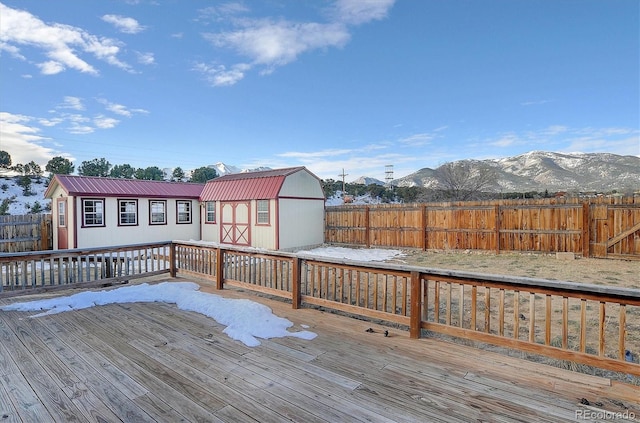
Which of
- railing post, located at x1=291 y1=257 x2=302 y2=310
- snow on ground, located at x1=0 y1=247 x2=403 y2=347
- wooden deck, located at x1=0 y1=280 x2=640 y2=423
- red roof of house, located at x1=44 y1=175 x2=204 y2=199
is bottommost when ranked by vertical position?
snow on ground, located at x1=0 y1=247 x2=403 y2=347

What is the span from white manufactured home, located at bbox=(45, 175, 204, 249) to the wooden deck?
31.2 ft

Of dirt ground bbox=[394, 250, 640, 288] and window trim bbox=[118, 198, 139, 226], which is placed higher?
window trim bbox=[118, 198, 139, 226]

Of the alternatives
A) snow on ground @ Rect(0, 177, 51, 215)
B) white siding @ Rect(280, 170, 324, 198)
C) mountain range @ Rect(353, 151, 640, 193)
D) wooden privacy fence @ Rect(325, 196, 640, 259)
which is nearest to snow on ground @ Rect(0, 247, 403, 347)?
white siding @ Rect(280, 170, 324, 198)

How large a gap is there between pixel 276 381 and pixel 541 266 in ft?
28.3

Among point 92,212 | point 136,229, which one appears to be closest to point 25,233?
point 92,212

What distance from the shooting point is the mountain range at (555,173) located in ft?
93.2

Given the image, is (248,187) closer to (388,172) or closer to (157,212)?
(157,212)

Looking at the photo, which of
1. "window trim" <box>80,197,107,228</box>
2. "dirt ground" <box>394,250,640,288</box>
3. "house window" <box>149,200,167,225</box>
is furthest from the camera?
"house window" <box>149,200,167,225</box>

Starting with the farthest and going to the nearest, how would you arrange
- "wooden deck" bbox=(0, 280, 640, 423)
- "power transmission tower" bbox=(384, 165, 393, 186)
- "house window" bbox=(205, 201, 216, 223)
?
"power transmission tower" bbox=(384, 165, 393, 186) → "house window" bbox=(205, 201, 216, 223) → "wooden deck" bbox=(0, 280, 640, 423)

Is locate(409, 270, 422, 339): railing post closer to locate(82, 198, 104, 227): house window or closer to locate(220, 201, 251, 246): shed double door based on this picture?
locate(220, 201, 251, 246): shed double door

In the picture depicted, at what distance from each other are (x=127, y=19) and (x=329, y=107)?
869cm

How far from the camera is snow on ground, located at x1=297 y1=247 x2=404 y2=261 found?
35.6ft

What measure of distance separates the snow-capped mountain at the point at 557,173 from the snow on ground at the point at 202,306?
985 inches

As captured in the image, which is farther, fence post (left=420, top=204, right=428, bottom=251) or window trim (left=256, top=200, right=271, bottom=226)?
window trim (left=256, top=200, right=271, bottom=226)
